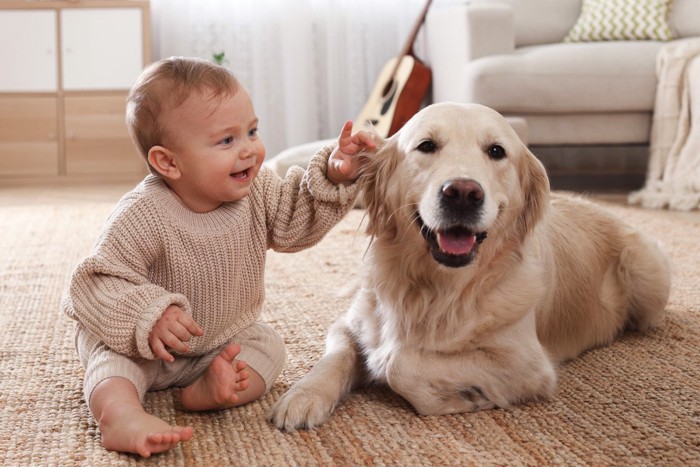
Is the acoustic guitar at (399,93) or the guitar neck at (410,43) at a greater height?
the guitar neck at (410,43)

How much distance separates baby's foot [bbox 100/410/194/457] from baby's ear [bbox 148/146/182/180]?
38 cm

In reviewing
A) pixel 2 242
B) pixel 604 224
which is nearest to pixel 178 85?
pixel 604 224

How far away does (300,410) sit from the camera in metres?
1.25

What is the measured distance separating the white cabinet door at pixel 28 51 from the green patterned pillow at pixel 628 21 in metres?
2.91

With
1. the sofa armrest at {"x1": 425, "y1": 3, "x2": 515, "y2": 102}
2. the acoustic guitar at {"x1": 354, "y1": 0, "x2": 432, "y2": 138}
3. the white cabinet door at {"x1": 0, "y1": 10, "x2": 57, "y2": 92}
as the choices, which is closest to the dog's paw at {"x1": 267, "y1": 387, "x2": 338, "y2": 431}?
the sofa armrest at {"x1": 425, "y1": 3, "x2": 515, "y2": 102}

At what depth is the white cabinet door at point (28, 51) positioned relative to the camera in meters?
4.64

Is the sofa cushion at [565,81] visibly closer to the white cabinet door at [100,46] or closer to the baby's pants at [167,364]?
the white cabinet door at [100,46]

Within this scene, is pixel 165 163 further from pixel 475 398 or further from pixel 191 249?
pixel 475 398

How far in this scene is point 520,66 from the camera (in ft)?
12.2

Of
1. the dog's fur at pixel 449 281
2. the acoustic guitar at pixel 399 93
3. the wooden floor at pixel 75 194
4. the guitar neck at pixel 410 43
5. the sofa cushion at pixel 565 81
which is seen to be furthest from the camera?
the guitar neck at pixel 410 43

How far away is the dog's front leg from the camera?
4.07ft

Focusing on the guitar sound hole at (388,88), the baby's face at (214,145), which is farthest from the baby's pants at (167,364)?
the guitar sound hole at (388,88)

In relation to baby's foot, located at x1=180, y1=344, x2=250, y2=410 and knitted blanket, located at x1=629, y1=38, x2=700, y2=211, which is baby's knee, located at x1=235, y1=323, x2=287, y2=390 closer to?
baby's foot, located at x1=180, y1=344, x2=250, y2=410

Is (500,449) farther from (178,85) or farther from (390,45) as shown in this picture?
(390,45)
